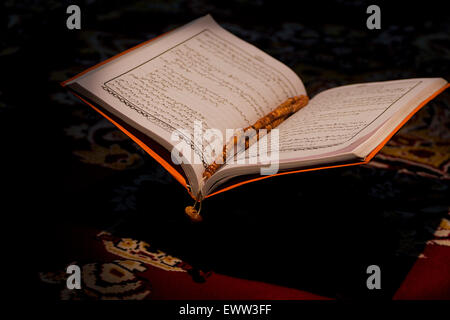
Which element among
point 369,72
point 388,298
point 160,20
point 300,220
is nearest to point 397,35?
point 369,72

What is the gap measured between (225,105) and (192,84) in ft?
0.31

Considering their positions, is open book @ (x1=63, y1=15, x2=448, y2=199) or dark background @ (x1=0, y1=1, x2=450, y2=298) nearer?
open book @ (x1=63, y1=15, x2=448, y2=199)

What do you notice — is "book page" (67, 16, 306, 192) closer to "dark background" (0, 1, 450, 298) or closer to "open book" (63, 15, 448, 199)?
"open book" (63, 15, 448, 199)

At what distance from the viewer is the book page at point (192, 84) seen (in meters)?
0.98

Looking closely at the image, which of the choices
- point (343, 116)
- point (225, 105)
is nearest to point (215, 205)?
point (225, 105)

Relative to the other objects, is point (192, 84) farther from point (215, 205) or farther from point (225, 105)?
point (215, 205)

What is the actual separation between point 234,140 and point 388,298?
44 centimetres

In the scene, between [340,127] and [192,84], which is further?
[192,84]

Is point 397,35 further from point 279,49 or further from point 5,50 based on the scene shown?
point 5,50

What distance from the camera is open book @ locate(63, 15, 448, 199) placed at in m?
0.89

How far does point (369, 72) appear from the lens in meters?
1.89

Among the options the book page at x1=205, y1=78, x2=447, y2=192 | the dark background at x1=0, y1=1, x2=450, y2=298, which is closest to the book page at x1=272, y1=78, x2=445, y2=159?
the book page at x1=205, y1=78, x2=447, y2=192

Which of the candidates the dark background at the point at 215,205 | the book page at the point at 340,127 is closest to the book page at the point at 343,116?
the book page at the point at 340,127

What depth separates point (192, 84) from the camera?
110 cm
